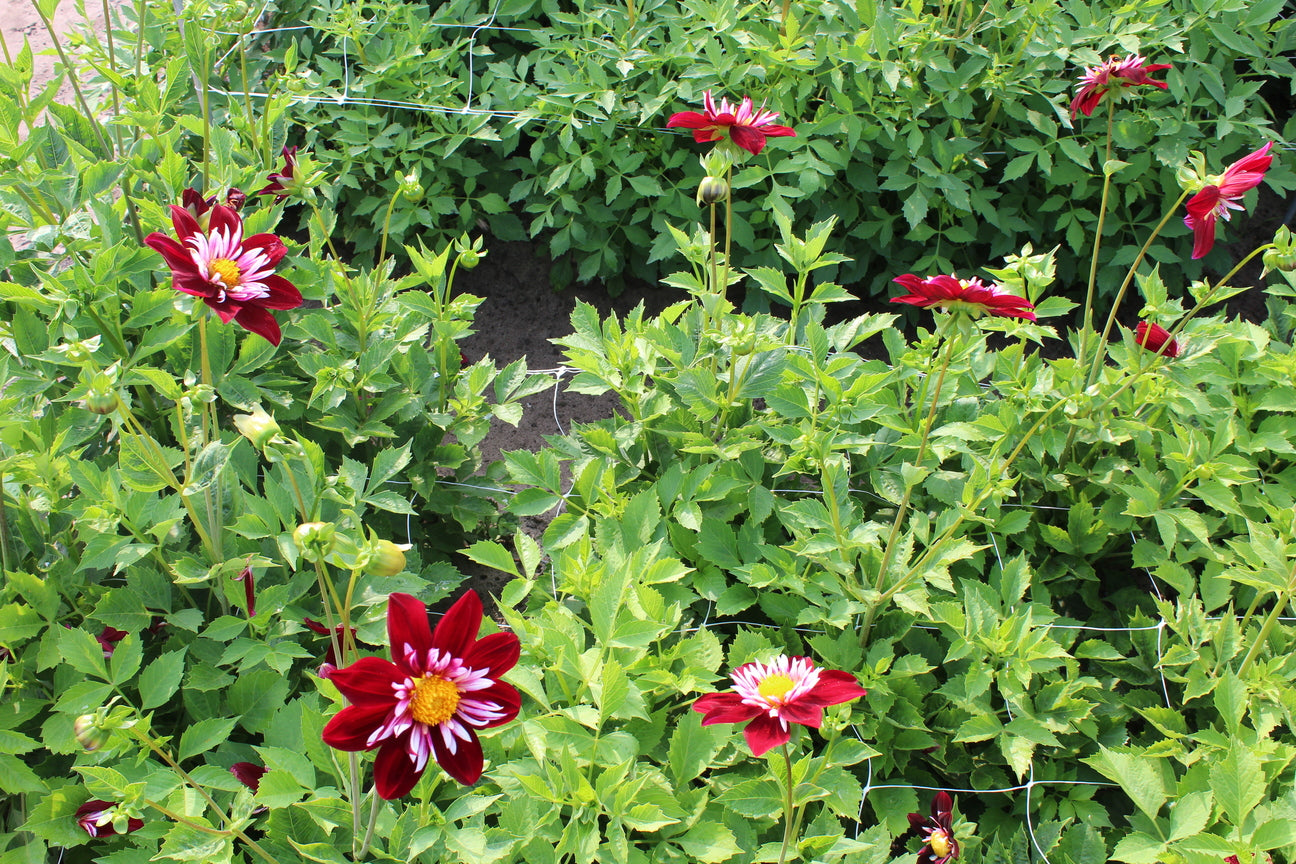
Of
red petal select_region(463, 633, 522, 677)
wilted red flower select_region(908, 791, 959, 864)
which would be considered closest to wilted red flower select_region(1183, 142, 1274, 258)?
wilted red flower select_region(908, 791, 959, 864)

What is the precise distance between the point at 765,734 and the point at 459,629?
37cm

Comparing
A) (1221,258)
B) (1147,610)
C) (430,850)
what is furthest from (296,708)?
(1221,258)

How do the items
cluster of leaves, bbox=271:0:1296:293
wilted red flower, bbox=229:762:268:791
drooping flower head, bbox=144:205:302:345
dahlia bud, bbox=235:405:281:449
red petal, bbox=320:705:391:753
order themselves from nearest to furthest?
red petal, bbox=320:705:391:753
dahlia bud, bbox=235:405:281:449
drooping flower head, bbox=144:205:302:345
wilted red flower, bbox=229:762:268:791
cluster of leaves, bbox=271:0:1296:293

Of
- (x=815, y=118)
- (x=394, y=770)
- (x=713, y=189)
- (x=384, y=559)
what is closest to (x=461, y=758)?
(x=394, y=770)

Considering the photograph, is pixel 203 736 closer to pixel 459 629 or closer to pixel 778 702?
pixel 459 629

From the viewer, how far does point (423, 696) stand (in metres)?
0.96

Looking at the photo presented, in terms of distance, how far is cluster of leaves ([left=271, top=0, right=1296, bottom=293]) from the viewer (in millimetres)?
2680

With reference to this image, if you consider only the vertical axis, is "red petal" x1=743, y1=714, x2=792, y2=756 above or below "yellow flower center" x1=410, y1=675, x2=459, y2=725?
below

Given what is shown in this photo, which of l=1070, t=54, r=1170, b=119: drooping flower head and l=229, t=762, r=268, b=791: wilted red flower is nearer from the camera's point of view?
l=229, t=762, r=268, b=791: wilted red flower

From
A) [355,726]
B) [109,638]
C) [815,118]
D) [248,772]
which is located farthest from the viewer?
[815,118]

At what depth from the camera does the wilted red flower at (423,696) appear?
935 mm

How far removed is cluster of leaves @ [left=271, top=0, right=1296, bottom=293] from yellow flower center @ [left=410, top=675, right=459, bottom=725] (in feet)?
6.48

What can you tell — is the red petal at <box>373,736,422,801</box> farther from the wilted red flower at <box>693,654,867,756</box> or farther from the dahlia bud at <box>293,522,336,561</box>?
the wilted red flower at <box>693,654,867,756</box>

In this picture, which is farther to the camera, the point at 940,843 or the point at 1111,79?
the point at 1111,79
